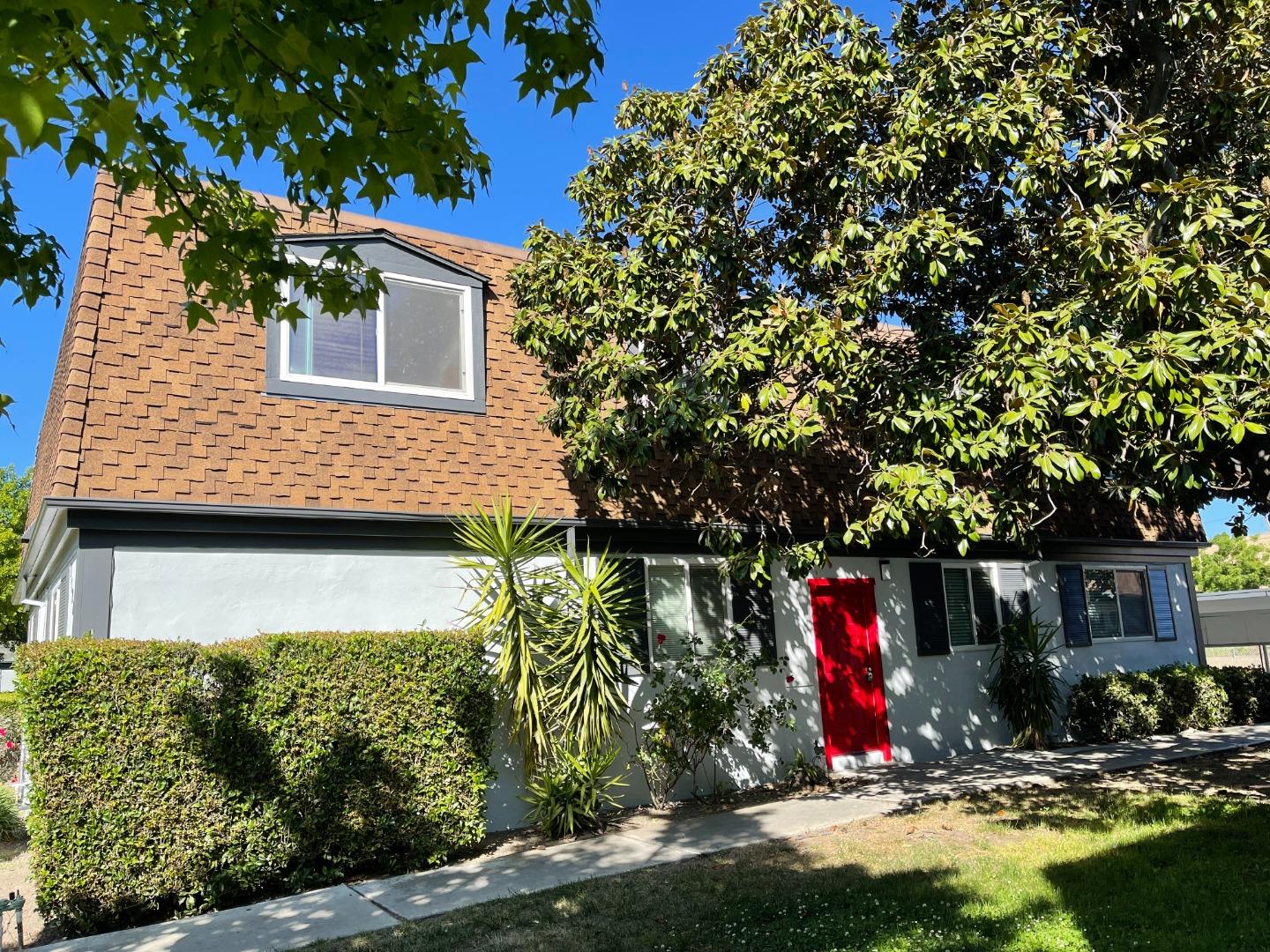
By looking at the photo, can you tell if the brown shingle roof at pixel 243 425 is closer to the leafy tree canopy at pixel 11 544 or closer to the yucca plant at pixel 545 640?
the yucca plant at pixel 545 640

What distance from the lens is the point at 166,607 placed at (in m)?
8.36

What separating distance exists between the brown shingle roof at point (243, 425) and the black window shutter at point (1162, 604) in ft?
32.7

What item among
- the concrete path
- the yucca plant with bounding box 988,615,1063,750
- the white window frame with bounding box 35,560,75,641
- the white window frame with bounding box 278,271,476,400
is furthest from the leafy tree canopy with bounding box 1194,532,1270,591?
the white window frame with bounding box 35,560,75,641

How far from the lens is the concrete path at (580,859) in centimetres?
655

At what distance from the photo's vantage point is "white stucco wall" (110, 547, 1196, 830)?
331 inches

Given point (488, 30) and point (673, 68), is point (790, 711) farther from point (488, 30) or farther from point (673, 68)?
point (488, 30)

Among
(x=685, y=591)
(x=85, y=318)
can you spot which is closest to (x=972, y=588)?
(x=685, y=591)

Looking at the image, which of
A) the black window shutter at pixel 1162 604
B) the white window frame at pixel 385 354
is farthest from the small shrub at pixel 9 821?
the black window shutter at pixel 1162 604

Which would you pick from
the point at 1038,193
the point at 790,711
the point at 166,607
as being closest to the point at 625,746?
the point at 790,711

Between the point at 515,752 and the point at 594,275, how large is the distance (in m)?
5.11

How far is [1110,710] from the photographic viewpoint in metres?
14.3

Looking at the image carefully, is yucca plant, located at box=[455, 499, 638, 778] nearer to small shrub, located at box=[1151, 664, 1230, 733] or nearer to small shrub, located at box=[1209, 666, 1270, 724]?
small shrub, located at box=[1151, 664, 1230, 733]

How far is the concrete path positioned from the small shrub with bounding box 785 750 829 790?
56cm

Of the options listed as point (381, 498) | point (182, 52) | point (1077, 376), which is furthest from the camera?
point (381, 498)
